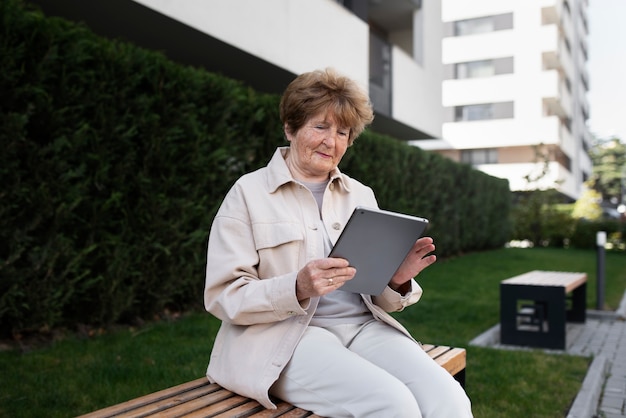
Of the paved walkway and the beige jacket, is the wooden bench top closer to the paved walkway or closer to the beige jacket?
the paved walkway

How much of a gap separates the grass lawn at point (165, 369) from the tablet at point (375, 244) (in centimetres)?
204

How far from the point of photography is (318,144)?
8.92 feet

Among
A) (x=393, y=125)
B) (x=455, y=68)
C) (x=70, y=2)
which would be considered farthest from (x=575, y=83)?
(x=70, y=2)

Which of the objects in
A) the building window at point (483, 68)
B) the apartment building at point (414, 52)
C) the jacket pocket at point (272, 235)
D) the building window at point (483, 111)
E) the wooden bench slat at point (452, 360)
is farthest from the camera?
the building window at point (483, 68)

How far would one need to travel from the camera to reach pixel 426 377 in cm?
242

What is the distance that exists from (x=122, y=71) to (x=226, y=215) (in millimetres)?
3714

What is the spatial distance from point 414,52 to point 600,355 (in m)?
12.2

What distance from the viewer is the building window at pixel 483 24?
1588 inches

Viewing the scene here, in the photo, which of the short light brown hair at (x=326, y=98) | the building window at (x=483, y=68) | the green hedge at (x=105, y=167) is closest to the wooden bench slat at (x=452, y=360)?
the short light brown hair at (x=326, y=98)

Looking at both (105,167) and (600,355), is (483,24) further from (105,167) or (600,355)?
(105,167)

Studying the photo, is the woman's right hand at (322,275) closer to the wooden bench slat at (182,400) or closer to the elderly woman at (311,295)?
the elderly woman at (311,295)

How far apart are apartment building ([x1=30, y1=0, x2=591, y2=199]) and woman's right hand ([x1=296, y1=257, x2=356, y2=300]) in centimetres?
602

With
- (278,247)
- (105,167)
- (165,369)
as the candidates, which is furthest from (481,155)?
(278,247)

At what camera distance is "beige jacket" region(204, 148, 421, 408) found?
233 centimetres
